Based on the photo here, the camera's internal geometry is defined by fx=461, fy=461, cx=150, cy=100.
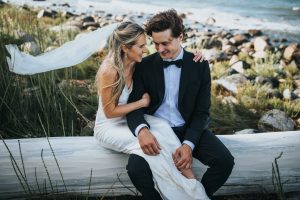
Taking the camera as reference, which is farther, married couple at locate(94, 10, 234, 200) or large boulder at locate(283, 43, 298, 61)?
large boulder at locate(283, 43, 298, 61)

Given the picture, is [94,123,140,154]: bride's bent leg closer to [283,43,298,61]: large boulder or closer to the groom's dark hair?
the groom's dark hair

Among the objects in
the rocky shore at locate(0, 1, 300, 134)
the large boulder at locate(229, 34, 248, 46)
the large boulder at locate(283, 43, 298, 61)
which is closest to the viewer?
the rocky shore at locate(0, 1, 300, 134)

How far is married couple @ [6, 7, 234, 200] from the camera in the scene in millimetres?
2488

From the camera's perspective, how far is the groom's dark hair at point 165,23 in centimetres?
263

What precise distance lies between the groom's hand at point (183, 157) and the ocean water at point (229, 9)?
7932mm

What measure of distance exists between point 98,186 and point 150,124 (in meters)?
0.49

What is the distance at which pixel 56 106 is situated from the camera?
335 cm

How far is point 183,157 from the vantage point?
250cm

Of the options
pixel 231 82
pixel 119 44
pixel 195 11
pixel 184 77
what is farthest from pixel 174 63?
pixel 195 11

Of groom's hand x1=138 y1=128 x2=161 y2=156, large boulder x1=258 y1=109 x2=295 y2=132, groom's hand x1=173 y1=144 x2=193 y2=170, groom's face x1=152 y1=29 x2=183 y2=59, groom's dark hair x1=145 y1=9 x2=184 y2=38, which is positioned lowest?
large boulder x1=258 y1=109 x2=295 y2=132

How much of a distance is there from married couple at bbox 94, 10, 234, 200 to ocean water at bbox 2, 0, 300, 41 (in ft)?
25.2

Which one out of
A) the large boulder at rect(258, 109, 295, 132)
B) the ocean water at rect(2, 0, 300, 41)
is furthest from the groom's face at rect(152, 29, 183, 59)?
the ocean water at rect(2, 0, 300, 41)

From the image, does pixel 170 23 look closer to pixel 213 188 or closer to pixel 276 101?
pixel 213 188

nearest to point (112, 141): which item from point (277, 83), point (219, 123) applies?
point (219, 123)
